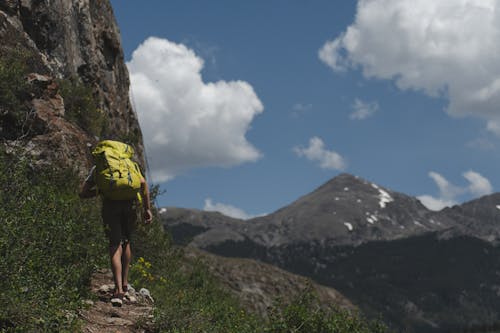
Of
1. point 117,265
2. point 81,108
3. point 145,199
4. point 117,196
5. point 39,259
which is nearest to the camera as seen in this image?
point 39,259

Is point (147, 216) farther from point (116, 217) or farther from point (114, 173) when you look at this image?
point (114, 173)

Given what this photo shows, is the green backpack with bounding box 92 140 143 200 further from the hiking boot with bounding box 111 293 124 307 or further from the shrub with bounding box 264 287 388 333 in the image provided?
the shrub with bounding box 264 287 388 333

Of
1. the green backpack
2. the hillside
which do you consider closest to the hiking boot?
the hillside

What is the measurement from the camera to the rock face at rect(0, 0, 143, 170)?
1375 cm

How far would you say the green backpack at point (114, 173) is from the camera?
7.76 m

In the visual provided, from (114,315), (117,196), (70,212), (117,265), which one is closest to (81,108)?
(70,212)

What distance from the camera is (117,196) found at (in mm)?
7926

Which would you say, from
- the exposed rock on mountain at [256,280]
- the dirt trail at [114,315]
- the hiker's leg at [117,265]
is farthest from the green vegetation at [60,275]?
the exposed rock on mountain at [256,280]

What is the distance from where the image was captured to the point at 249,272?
140 ft

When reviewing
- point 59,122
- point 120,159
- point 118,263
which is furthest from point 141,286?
point 59,122

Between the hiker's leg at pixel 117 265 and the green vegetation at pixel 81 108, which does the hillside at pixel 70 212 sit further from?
the hiker's leg at pixel 117 265

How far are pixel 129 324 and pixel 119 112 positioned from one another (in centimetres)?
1769

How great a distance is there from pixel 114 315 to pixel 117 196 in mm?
1793

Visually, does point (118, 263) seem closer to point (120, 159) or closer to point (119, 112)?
point (120, 159)
